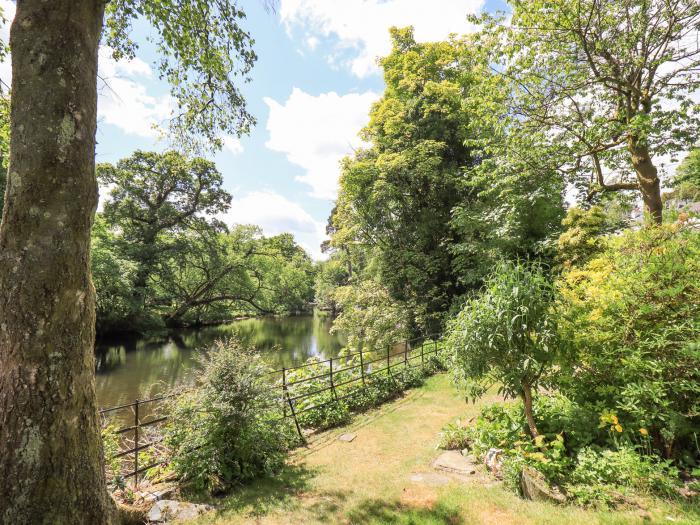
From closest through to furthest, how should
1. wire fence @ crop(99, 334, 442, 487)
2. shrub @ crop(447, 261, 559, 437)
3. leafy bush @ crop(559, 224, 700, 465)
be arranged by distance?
1. leafy bush @ crop(559, 224, 700, 465)
2. shrub @ crop(447, 261, 559, 437)
3. wire fence @ crop(99, 334, 442, 487)

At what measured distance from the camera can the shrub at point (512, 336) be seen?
154 inches

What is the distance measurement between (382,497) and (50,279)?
385 centimetres

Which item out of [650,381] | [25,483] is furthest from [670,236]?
[25,483]

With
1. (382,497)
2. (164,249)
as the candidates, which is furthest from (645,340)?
(164,249)

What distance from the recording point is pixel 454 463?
4.47 metres

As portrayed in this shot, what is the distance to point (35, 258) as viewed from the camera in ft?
6.75

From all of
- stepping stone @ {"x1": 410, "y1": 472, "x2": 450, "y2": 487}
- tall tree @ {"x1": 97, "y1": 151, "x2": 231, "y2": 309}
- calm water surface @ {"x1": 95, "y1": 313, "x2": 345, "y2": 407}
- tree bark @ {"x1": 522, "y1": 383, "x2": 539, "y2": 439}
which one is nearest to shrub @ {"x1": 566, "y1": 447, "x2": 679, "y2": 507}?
tree bark @ {"x1": 522, "y1": 383, "x2": 539, "y2": 439}

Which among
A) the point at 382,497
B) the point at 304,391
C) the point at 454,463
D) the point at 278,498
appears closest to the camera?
the point at 382,497

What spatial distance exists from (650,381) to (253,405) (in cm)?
455

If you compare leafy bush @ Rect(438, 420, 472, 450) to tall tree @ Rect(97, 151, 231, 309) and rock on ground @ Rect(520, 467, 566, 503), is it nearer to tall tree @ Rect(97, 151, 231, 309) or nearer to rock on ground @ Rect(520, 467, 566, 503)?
rock on ground @ Rect(520, 467, 566, 503)

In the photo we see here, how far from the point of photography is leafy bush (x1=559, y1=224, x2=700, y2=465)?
321 cm

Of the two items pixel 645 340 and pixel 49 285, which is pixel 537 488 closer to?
pixel 645 340

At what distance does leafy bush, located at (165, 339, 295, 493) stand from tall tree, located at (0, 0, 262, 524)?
197cm

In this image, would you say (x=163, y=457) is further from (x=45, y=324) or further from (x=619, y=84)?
(x=619, y=84)
